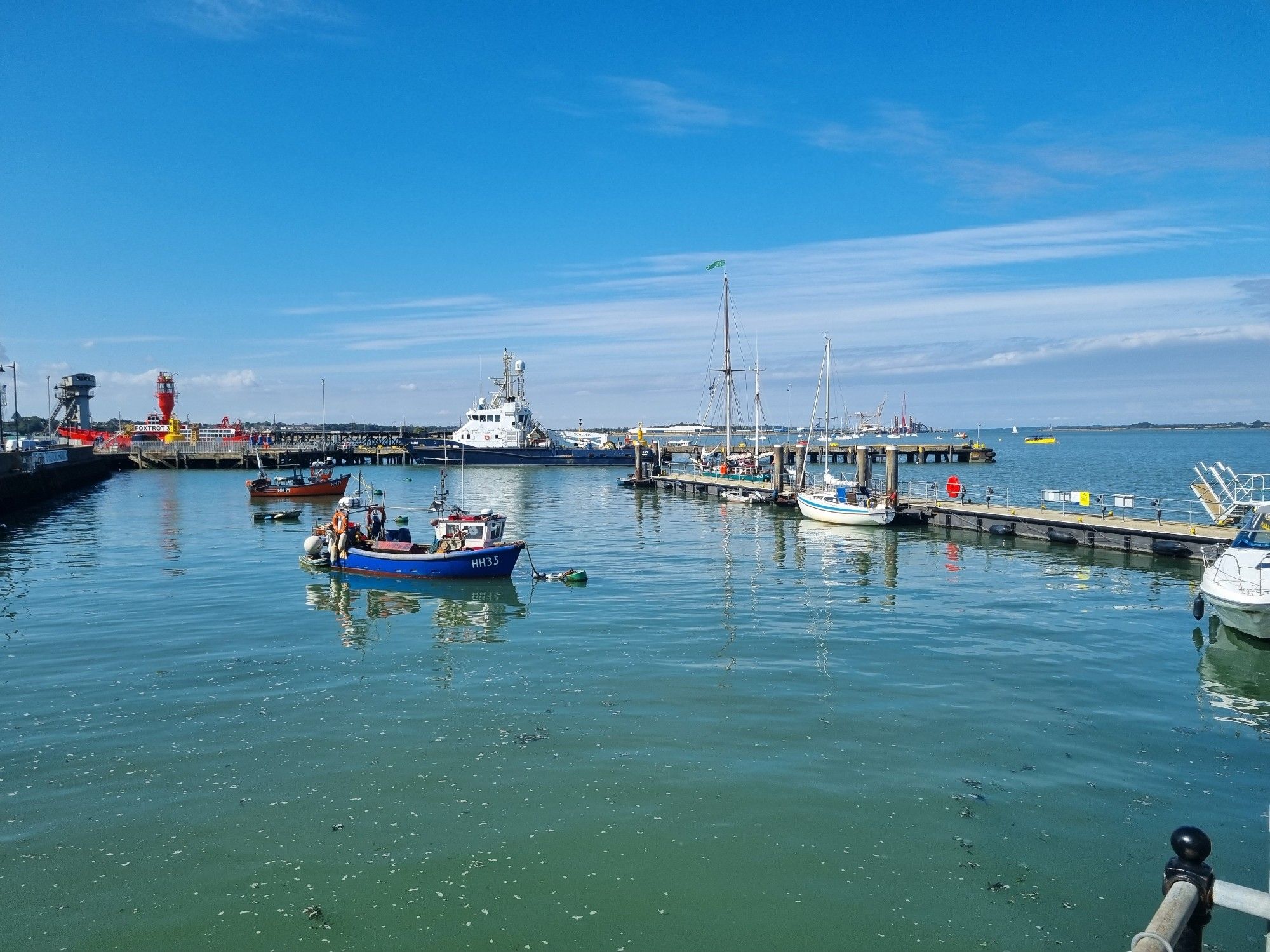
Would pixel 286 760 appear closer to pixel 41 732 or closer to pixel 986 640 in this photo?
pixel 41 732

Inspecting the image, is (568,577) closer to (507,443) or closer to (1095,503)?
(1095,503)

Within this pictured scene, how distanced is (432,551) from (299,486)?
39.1 m

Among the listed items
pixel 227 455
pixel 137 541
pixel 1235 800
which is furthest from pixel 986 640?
pixel 227 455

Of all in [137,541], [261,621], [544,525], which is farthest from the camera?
[544,525]

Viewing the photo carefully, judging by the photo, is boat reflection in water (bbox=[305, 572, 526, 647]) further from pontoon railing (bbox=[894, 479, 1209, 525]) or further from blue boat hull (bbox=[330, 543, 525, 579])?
pontoon railing (bbox=[894, 479, 1209, 525])

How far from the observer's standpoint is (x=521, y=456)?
365ft

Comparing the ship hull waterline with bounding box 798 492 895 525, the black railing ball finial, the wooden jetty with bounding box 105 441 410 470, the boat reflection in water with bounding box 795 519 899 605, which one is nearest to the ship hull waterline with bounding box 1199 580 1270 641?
the boat reflection in water with bounding box 795 519 899 605

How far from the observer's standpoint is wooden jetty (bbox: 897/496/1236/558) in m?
34.9

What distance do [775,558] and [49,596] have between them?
90.0ft

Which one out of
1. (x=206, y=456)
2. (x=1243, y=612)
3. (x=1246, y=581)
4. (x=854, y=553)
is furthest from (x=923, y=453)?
(x=1243, y=612)

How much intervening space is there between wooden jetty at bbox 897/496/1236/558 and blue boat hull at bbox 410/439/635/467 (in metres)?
64.1

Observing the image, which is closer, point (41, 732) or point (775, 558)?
point (41, 732)

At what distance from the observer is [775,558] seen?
37000 millimetres

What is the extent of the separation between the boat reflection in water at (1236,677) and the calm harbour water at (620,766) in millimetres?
117
